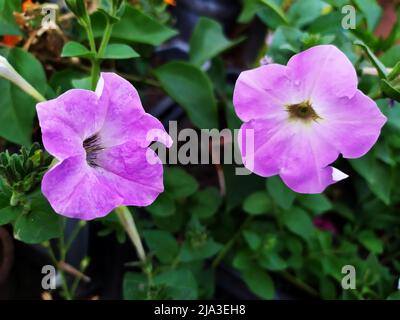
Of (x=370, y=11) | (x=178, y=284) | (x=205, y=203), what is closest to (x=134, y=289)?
(x=178, y=284)

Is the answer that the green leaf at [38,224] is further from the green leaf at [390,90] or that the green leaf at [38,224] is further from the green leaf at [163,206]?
the green leaf at [390,90]

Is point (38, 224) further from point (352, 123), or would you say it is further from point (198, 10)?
point (198, 10)

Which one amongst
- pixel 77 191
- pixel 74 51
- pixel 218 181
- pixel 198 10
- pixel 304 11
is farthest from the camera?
pixel 198 10

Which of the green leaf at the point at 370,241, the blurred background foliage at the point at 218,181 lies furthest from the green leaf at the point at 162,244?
the green leaf at the point at 370,241

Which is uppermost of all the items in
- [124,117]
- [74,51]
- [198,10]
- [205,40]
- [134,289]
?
[198,10]

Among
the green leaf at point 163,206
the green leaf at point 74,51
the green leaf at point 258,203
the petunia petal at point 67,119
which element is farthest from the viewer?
the green leaf at point 258,203
